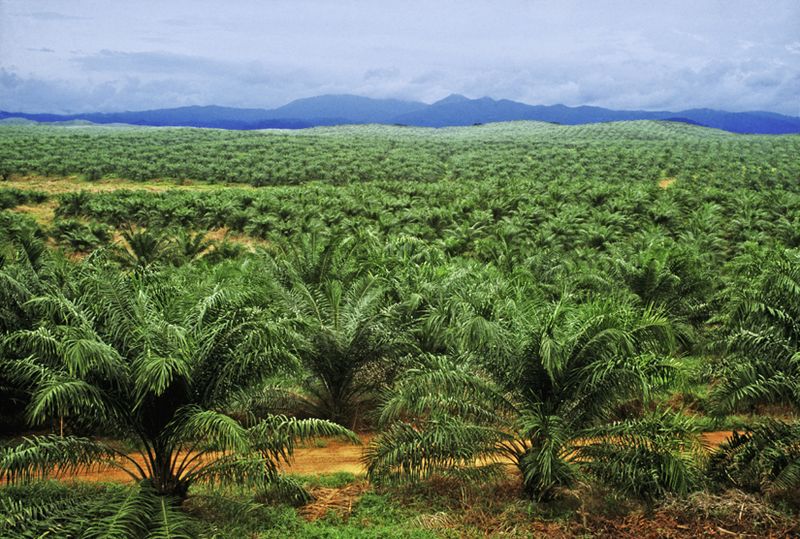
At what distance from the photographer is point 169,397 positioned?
22.9 ft

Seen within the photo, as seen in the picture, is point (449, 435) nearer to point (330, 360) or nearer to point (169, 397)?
point (169, 397)

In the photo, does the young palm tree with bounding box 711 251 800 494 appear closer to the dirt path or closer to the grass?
the dirt path

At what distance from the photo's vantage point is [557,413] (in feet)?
25.6

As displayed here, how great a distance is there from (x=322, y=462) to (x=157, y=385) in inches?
155

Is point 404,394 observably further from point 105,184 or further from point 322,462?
point 105,184

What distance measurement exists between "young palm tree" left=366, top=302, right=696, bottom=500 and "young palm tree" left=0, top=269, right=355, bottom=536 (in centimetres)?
130

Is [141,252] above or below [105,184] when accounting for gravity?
below

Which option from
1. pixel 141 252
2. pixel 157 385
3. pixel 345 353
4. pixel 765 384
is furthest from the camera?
pixel 141 252

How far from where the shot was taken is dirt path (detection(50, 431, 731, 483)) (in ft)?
29.4

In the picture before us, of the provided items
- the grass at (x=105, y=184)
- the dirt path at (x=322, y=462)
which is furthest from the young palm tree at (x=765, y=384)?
the grass at (x=105, y=184)

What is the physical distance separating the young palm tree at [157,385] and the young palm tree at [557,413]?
1298mm

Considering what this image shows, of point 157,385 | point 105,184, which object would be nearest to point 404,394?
point 157,385

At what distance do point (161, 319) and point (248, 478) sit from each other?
2.07 metres

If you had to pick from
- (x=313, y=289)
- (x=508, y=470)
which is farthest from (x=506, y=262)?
(x=508, y=470)
